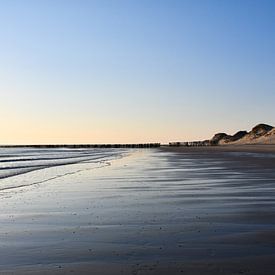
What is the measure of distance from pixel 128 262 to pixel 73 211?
5.85 metres

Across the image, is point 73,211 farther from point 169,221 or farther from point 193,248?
point 193,248

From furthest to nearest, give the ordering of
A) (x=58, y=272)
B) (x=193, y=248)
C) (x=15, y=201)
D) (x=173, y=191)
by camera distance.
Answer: (x=173, y=191), (x=15, y=201), (x=193, y=248), (x=58, y=272)

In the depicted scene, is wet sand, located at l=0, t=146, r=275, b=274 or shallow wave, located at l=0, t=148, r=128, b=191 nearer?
wet sand, located at l=0, t=146, r=275, b=274

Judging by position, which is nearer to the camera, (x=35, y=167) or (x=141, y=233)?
(x=141, y=233)

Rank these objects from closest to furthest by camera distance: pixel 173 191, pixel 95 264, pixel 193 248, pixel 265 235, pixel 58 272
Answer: pixel 58 272 → pixel 95 264 → pixel 193 248 → pixel 265 235 → pixel 173 191

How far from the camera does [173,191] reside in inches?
658

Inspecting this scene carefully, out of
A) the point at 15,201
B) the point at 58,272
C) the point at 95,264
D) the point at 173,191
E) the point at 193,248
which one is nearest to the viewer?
the point at 58,272

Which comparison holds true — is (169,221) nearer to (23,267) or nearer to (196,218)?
(196,218)

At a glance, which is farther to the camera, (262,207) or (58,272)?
(262,207)

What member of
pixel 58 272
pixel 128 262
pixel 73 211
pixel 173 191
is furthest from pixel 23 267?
pixel 173 191

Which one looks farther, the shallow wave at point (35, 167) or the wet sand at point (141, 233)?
the shallow wave at point (35, 167)

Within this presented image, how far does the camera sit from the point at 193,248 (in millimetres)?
7512

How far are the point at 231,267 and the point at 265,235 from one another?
2.30m

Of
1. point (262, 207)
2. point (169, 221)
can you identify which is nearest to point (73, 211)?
point (169, 221)
